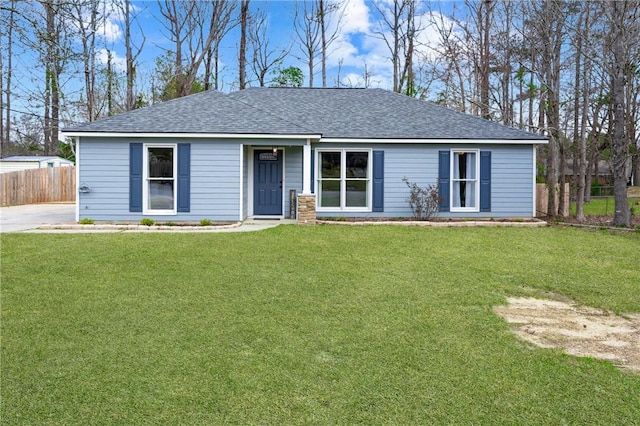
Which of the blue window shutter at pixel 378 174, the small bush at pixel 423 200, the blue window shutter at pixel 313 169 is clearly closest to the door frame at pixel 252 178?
the blue window shutter at pixel 313 169

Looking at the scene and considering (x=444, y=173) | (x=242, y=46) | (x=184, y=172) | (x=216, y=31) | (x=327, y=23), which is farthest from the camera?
(x=327, y=23)

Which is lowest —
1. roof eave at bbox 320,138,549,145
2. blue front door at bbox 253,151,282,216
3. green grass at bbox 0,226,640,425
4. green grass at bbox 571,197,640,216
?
green grass at bbox 0,226,640,425

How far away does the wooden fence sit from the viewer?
18.3 metres

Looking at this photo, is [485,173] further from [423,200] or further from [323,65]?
[323,65]

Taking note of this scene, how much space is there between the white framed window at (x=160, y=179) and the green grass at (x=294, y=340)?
417 centimetres

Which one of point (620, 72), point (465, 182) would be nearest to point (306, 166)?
point (465, 182)

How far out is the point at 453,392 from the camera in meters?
2.81

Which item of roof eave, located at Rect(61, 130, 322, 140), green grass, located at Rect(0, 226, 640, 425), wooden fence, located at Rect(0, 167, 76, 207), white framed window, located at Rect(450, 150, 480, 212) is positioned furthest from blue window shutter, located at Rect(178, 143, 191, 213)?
wooden fence, located at Rect(0, 167, 76, 207)

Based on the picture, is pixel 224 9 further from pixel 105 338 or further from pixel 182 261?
pixel 105 338

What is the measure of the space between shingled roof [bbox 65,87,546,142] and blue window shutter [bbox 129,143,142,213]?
0.48 m

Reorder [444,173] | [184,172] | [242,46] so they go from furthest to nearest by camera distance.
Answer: [242,46]
[444,173]
[184,172]

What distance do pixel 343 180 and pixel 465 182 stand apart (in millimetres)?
3465

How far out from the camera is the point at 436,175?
12.4 m

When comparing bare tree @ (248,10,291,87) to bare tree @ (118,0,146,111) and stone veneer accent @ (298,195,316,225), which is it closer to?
bare tree @ (118,0,146,111)
